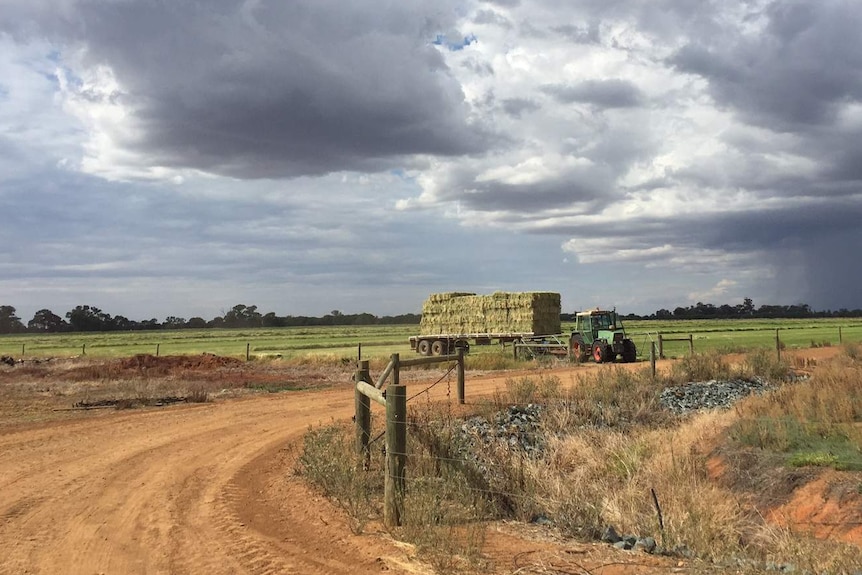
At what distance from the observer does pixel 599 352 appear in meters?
32.2

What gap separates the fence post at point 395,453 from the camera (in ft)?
24.1

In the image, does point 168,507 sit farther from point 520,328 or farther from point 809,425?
point 520,328

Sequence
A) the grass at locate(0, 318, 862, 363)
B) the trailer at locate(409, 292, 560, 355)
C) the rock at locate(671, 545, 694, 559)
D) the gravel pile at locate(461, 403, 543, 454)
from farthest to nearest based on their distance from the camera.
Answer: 1. the grass at locate(0, 318, 862, 363)
2. the trailer at locate(409, 292, 560, 355)
3. the gravel pile at locate(461, 403, 543, 454)
4. the rock at locate(671, 545, 694, 559)

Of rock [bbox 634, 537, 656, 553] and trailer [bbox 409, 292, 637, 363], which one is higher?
trailer [bbox 409, 292, 637, 363]

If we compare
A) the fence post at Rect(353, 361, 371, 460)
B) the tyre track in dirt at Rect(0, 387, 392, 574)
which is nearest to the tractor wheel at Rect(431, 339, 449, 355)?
the tyre track in dirt at Rect(0, 387, 392, 574)

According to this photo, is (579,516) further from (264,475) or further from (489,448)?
(264,475)

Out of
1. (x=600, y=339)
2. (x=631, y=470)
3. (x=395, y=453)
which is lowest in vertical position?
(x=631, y=470)

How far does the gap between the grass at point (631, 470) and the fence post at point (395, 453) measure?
185 millimetres

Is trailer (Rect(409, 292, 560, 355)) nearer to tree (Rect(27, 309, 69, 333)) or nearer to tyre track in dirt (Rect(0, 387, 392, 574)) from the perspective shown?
tyre track in dirt (Rect(0, 387, 392, 574))

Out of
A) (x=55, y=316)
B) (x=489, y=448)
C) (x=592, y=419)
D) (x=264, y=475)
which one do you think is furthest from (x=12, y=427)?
(x=55, y=316)

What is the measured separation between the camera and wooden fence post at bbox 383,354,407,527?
735 cm

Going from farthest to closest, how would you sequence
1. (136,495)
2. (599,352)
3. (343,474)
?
(599,352) < (136,495) < (343,474)

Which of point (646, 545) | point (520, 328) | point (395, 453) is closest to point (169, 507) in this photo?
point (395, 453)

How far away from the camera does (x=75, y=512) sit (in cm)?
820
